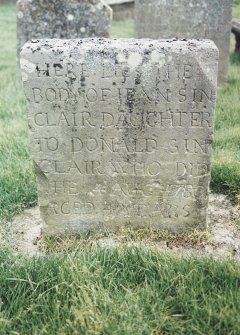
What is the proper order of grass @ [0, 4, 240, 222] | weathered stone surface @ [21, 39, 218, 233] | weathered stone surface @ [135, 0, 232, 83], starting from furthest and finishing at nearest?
1. weathered stone surface @ [135, 0, 232, 83]
2. grass @ [0, 4, 240, 222]
3. weathered stone surface @ [21, 39, 218, 233]

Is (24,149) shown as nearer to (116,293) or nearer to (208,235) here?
(208,235)

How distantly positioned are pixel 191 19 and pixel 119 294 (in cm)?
537

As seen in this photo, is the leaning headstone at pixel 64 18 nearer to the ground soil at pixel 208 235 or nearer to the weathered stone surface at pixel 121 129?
the ground soil at pixel 208 235

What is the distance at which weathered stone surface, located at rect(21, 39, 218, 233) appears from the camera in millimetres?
2984

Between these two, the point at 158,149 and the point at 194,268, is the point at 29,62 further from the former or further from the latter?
the point at 194,268

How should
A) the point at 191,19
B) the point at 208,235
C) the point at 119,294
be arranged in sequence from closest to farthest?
the point at 119,294, the point at 208,235, the point at 191,19

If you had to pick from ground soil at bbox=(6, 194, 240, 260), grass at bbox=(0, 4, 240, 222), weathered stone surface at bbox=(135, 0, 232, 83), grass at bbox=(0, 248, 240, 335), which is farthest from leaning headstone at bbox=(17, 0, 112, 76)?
grass at bbox=(0, 248, 240, 335)

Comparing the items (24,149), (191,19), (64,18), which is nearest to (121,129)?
(24,149)

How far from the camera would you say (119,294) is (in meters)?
2.60

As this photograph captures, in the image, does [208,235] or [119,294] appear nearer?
[119,294]

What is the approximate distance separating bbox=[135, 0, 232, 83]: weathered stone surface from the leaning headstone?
3.51ft

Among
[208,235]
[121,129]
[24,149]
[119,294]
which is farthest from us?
[24,149]

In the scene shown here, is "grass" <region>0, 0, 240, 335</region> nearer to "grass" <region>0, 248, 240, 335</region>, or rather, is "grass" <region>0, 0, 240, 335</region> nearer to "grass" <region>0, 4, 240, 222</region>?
"grass" <region>0, 248, 240, 335</region>

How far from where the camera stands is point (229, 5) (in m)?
6.99
